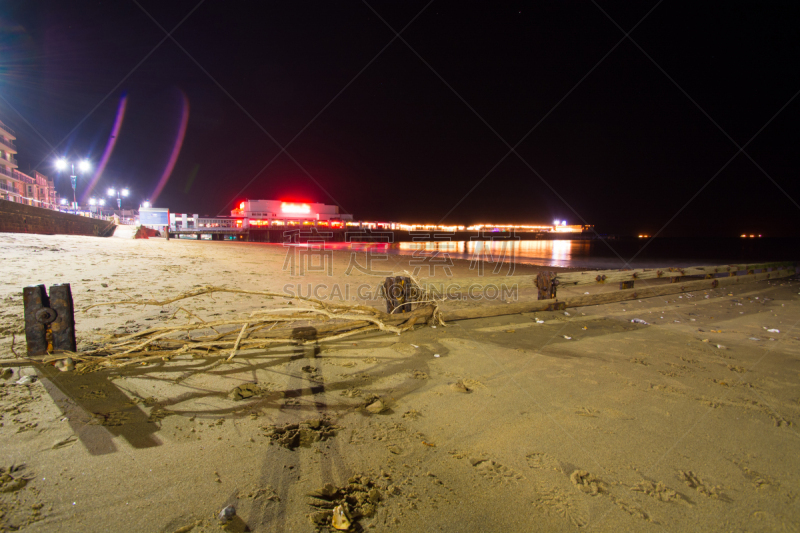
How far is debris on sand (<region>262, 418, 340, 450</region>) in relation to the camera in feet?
7.73

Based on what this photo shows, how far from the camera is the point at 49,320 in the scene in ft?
11.0

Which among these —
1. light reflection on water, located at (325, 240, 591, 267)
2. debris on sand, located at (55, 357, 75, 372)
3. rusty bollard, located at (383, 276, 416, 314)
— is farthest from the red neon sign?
debris on sand, located at (55, 357, 75, 372)

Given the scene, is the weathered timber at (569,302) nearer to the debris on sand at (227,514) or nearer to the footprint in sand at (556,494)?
the footprint in sand at (556,494)

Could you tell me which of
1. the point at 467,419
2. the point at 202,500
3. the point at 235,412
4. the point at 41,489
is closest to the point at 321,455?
the point at 202,500

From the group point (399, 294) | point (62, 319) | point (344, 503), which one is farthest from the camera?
point (399, 294)

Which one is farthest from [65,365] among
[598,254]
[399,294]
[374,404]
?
[598,254]

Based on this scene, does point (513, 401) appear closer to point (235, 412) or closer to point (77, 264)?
point (235, 412)

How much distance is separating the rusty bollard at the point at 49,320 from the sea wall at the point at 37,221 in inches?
683

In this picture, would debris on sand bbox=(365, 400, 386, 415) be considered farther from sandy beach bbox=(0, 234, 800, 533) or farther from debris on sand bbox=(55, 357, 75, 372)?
debris on sand bbox=(55, 357, 75, 372)

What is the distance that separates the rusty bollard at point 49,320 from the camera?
10.8 ft

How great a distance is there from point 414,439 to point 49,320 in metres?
4.08

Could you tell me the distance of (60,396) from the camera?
9.29 feet

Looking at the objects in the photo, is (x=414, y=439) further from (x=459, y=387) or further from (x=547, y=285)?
(x=547, y=285)

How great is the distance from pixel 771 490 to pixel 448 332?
3607 millimetres
